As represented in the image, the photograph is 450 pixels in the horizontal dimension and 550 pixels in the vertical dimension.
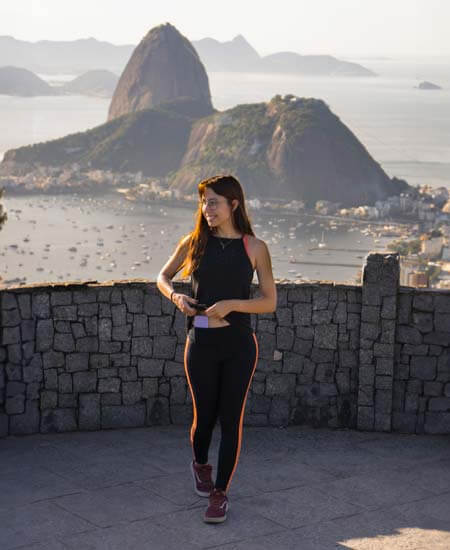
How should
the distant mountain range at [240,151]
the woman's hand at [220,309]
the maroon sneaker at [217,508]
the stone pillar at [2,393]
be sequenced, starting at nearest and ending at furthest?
1. the woman's hand at [220,309]
2. the maroon sneaker at [217,508]
3. the stone pillar at [2,393]
4. the distant mountain range at [240,151]

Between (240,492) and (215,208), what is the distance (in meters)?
1.31

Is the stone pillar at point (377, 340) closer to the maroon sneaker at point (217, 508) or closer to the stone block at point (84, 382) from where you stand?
the stone block at point (84, 382)

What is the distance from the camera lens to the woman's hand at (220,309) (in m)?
3.62

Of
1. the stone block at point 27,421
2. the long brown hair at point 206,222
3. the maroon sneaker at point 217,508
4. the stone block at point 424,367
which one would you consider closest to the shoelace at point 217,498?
the maroon sneaker at point 217,508

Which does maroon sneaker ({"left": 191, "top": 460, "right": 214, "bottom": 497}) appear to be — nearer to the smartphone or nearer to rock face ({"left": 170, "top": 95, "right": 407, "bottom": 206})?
the smartphone

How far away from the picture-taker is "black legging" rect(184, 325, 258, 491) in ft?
12.1

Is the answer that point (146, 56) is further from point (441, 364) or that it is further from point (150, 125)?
point (441, 364)

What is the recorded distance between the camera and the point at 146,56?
16462 centimetres

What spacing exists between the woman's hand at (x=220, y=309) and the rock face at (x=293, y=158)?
387 ft

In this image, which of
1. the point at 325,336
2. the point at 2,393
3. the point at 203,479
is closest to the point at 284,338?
the point at 325,336

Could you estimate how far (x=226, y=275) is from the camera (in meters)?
3.69

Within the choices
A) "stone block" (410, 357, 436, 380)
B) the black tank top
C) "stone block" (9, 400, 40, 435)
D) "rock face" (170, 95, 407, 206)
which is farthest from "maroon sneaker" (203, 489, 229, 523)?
"rock face" (170, 95, 407, 206)

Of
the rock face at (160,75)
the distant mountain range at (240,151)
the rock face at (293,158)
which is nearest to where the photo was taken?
the rock face at (293,158)

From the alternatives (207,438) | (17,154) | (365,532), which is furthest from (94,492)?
(17,154)
